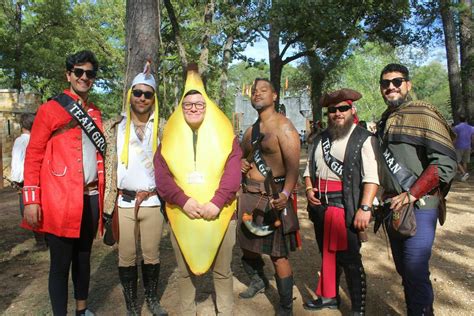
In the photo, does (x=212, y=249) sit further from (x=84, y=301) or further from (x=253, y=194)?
(x=84, y=301)

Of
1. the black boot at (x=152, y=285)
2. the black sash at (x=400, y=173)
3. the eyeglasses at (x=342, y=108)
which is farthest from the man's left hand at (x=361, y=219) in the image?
the black boot at (x=152, y=285)

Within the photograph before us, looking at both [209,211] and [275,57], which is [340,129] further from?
[275,57]

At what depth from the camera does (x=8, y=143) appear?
13.0 meters

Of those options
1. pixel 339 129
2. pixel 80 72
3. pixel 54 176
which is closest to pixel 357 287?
pixel 339 129

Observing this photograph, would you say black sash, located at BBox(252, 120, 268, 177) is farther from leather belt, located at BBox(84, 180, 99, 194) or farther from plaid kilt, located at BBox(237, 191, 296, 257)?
leather belt, located at BBox(84, 180, 99, 194)

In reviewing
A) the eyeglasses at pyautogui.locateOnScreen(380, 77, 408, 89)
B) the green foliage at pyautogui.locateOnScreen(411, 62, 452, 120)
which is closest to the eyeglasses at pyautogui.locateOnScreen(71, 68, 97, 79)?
the eyeglasses at pyautogui.locateOnScreen(380, 77, 408, 89)

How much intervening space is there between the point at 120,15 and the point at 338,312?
21743 mm

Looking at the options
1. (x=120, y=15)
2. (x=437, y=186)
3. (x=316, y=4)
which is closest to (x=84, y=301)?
(x=437, y=186)

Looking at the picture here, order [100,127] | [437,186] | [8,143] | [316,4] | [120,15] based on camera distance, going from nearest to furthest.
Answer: [437,186], [100,127], [316,4], [8,143], [120,15]

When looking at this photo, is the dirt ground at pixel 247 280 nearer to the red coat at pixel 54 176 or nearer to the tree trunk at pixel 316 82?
the red coat at pixel 54 176

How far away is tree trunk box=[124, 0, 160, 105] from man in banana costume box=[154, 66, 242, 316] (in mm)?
2107

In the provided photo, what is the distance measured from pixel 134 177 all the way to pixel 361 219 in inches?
67.9

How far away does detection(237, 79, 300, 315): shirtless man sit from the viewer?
325cm

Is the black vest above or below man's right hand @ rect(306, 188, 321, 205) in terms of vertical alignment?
above
